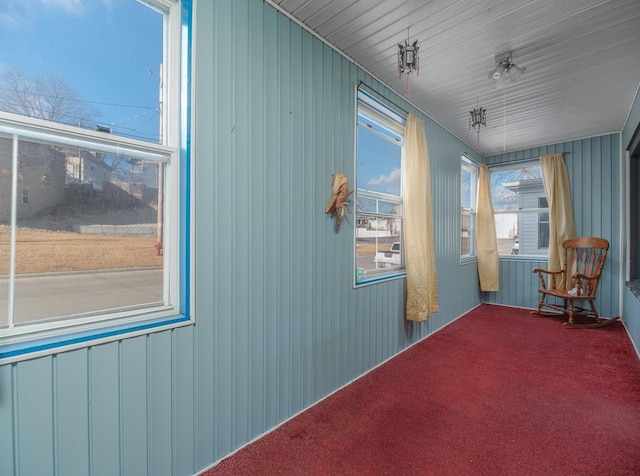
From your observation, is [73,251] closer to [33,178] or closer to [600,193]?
[33,178]

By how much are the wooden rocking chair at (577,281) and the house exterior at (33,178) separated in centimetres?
505

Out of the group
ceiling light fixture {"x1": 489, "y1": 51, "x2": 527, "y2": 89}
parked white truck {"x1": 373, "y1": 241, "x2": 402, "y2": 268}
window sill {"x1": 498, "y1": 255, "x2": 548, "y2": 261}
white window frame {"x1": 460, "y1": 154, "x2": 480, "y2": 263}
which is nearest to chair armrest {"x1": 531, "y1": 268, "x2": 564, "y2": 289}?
window sill {"x1": 498, "y1": 255, "x2": 548, "y2": 261}

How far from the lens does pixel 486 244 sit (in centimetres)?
464

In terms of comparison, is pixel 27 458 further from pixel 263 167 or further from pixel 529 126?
pixel 529 126

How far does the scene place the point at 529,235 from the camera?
4.97 m

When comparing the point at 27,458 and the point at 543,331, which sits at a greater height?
the point at 27,458

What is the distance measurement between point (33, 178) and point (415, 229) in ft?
8.79

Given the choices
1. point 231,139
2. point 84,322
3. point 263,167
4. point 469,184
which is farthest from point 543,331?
point 84,322

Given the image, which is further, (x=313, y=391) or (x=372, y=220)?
(x=372, y=220)

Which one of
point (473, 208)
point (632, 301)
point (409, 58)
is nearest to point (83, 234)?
point (409, 58)

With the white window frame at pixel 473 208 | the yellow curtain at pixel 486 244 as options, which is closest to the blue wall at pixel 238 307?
the white window frame at pixel 473 208

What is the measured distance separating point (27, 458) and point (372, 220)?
2.48 meters

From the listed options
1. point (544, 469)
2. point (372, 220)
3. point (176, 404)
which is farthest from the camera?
point (372, 220)

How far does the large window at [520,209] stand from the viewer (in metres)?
4.86
